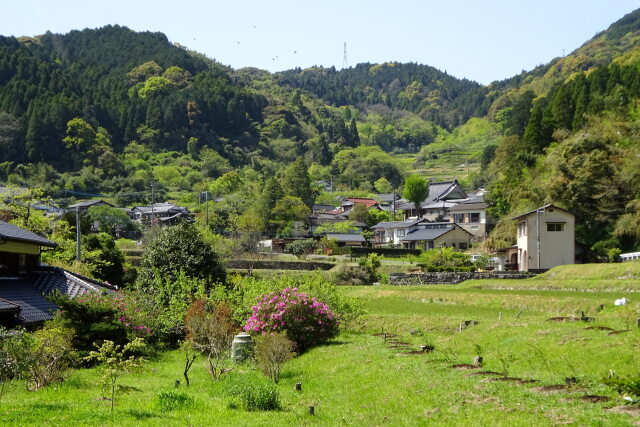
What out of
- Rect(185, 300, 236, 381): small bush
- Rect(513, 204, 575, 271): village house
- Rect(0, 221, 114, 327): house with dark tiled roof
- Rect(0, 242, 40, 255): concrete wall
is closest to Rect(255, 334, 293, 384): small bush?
Rect(185, 300, 236, 381): small bush

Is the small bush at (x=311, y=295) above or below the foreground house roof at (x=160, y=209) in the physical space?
below

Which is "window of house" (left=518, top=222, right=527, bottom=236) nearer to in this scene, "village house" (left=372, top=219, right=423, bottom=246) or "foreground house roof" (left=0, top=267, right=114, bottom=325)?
"village house" (left=372, top=219, right=423, bottom=246)

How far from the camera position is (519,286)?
3431 centimetres

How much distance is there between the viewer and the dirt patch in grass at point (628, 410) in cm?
821

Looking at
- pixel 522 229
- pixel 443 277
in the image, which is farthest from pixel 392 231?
pixel 443 277

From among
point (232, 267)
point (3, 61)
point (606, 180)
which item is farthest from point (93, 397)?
point (3, 61)

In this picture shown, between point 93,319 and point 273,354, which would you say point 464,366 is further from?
point 93,319

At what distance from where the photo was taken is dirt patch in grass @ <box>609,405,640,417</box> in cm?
821

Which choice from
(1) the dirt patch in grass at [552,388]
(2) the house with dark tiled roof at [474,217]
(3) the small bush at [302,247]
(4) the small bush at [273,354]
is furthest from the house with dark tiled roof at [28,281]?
(2) the house with dark tiled roof at [474,217]

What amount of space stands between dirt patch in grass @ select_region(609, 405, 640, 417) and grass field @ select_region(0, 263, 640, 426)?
4 cm

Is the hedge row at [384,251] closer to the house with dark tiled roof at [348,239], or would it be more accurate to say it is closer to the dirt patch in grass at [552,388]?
the house with dark tiled roof at [348,239]

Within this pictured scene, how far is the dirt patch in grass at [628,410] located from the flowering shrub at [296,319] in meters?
11.9

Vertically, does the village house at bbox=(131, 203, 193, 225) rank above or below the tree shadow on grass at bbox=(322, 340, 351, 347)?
above

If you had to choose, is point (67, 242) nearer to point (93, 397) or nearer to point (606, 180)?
point (93, 397)
